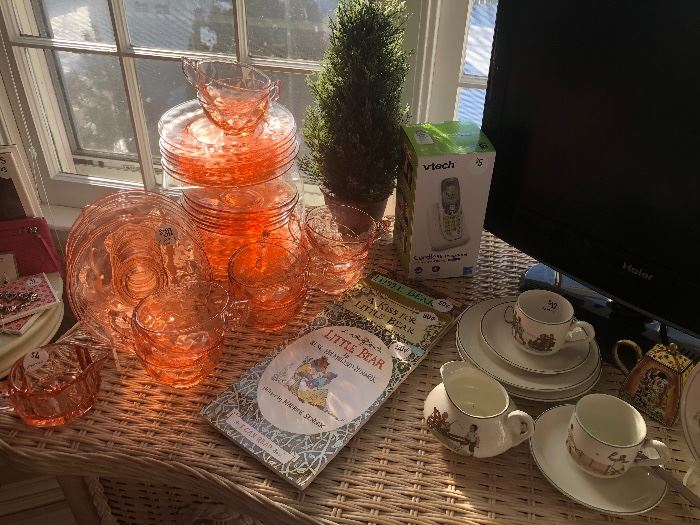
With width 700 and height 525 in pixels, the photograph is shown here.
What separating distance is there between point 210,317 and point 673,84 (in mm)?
717

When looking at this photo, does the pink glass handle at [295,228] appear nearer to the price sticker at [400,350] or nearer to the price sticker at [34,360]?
the price sticker at [400,350]

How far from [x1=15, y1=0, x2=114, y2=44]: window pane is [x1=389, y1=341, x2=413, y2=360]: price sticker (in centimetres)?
96

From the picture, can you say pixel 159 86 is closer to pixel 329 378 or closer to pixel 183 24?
pixel 183 24

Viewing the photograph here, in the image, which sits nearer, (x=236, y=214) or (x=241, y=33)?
(x=236, y=214)

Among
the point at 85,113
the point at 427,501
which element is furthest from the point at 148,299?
the point at 85,113

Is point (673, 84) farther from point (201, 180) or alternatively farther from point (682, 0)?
point (201, 180)

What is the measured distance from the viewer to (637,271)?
958 millimetres

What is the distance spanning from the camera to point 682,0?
2.54ft

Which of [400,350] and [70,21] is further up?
[70,21]

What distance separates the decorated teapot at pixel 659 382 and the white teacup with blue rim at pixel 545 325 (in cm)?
7

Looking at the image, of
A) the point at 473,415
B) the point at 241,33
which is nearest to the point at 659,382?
the point at 473,415

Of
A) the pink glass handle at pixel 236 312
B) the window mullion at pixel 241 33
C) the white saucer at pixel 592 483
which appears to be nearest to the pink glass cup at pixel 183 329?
the pink glass handle at pixel 236 312

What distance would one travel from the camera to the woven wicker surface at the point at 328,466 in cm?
79

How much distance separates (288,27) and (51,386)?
2.84 feet
